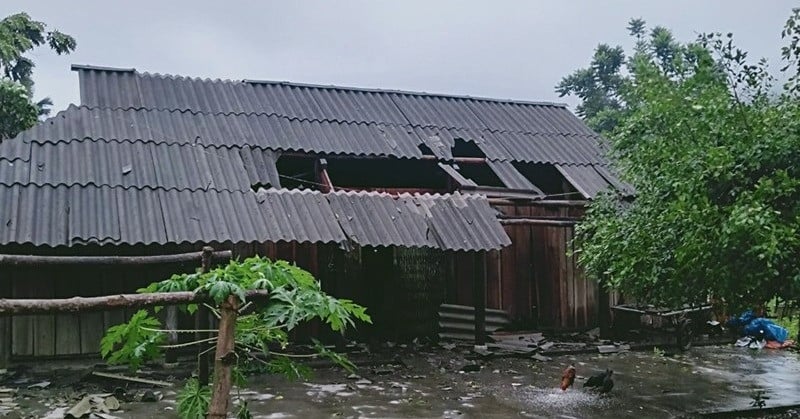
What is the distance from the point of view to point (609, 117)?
26781 mm

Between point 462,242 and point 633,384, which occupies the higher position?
point 462,242

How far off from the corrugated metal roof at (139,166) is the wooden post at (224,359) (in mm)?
6574

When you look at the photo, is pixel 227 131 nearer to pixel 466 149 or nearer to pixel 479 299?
pixel 466 149

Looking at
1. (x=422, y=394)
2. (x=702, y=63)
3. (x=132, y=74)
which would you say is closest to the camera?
(x=702, y=63)

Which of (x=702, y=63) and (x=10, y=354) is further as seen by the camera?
(x=10, y=354)

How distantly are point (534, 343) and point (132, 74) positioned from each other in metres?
9.41

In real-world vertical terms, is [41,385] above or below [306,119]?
below

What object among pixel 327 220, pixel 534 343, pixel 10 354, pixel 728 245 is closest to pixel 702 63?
pixel 728 245

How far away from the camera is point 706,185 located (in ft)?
19.7

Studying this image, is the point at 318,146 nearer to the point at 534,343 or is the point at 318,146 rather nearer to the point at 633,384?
the point at 534,343

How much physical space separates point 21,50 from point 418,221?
48.5 ft

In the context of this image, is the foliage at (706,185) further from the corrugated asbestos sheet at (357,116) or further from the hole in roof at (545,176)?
the hole in roof at (545,176)

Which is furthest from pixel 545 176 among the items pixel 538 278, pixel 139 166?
pixel 139 166

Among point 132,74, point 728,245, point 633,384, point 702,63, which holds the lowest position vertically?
point 633,384
